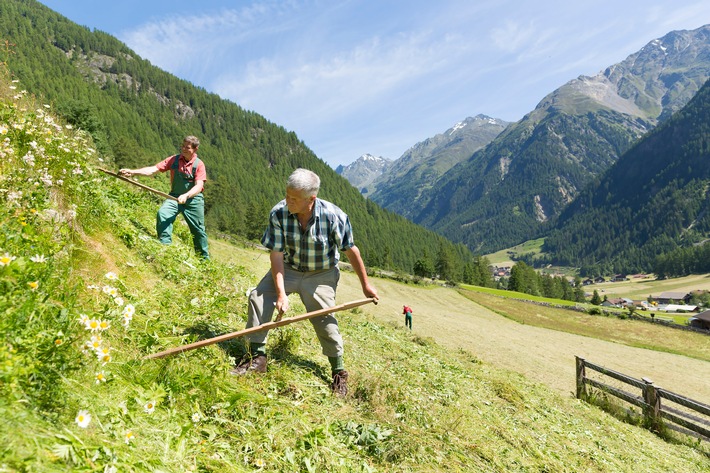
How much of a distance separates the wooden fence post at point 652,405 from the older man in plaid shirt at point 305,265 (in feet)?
37.0

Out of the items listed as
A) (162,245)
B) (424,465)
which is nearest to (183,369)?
(424,465)

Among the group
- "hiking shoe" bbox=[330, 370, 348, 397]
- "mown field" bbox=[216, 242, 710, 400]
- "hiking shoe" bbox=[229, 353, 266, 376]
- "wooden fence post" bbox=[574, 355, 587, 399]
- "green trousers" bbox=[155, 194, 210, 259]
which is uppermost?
"green trousers" bbox=[155, 194, 210, 259]

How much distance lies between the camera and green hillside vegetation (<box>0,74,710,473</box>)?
2561 mm

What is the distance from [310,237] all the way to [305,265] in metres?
0.42

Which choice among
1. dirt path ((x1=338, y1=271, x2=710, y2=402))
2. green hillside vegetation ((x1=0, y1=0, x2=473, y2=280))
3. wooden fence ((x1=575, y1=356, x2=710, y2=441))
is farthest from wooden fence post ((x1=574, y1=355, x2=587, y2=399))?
green hillside vegetation ((x1=0, y1=0, x2=473, y2=280))

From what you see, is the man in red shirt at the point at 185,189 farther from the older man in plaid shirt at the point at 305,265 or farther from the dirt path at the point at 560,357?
the dirt path at the point at 560,357

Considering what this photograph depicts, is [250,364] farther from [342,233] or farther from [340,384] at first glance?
[342,233]

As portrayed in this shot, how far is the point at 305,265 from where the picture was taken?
17.3 ft

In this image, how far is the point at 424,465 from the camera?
4.07m

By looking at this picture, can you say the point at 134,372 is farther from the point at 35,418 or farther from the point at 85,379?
the point at 35,418

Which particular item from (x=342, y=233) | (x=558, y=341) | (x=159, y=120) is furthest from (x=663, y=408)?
(x=159, y=120)

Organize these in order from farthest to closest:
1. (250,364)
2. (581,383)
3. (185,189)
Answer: (581,383), (185,189), (250,364)

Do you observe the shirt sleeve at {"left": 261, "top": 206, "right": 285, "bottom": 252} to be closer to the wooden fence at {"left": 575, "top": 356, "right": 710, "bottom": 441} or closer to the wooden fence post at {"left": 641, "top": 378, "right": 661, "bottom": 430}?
the wooden fence at {"left": 575, "top": 356, "right": 710, "bottom": 441}

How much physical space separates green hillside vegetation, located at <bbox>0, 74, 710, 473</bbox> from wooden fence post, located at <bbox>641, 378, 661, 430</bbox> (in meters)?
2.53
